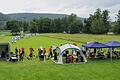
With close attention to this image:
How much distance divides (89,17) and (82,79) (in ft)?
375

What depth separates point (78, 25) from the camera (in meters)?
132

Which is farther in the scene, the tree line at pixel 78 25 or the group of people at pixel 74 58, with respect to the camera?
the tree line at pixel 78 25

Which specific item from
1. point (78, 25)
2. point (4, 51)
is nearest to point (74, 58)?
point (4, 51)

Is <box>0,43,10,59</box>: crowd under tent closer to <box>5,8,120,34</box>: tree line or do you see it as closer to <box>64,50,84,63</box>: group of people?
<box>64,50,84,63</box>: group of people

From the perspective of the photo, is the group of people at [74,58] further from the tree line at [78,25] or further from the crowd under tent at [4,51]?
the tree line at [78,25]

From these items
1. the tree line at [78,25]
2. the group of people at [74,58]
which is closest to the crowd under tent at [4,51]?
the group of people at [74,58]

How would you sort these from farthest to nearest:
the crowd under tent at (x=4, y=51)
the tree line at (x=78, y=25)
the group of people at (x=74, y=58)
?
the tree line at (x=78, y=25)
the crowd under tent at (x=4, y=51)
the group of people at (x=74, y=58)

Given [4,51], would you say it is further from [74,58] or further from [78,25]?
[78,25]

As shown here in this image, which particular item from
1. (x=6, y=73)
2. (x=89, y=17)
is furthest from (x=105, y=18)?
(x=6, y=73)

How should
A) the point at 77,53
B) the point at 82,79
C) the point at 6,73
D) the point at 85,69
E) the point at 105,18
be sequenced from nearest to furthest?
the point at 82,79 < the point at 6,73 < the point at 85,69 < the point at 77,53 < the point at 105,18

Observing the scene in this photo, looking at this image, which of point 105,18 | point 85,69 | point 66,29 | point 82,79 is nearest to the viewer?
point 82,79

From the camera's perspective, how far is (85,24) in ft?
424

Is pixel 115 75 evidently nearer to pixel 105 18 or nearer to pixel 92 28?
pixel 92 28

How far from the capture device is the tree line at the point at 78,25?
114812 mm
